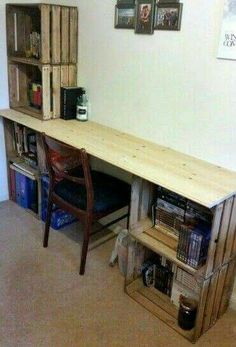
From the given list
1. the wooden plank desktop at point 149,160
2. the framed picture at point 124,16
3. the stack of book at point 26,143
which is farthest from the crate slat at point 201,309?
the stack of book at point 26,143

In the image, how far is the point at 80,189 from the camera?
2.27 metres

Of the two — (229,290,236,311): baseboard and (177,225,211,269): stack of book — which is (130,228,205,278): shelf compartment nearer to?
(177,225,211,269): stack of book

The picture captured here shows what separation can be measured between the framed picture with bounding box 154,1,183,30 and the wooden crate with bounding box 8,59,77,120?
2.76ft

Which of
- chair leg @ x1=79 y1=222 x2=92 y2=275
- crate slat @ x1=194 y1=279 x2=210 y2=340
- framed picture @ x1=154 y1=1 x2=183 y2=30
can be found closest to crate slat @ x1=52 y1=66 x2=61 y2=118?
framed picture @ x1=154 y1=1 x2=183 y2=30

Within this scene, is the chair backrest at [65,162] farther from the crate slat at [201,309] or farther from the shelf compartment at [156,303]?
the crate slat at [201,309]

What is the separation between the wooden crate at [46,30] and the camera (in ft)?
7.87

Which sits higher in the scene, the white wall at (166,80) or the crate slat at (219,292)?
the white wall at (166,80)

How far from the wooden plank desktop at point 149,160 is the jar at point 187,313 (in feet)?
2.14

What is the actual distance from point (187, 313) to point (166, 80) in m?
1.29

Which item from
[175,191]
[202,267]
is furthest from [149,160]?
[202,267]

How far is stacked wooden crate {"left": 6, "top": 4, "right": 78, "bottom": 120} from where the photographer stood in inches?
95.3

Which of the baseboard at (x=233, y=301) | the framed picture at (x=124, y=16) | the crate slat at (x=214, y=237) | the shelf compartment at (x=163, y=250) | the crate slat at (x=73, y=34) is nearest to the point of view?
the crate slat at (x=214, y=237)

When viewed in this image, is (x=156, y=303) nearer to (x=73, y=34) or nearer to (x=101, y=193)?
(x=101, y=193)

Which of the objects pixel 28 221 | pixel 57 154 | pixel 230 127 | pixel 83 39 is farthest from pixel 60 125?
pixel 230 127
